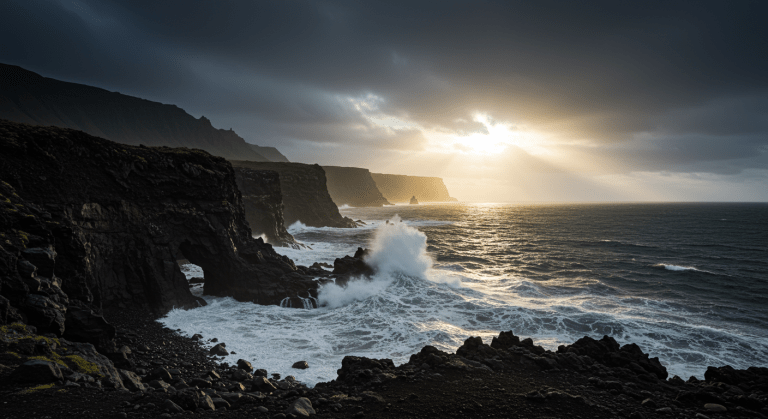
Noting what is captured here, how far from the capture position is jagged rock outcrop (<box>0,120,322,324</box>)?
40.3 feet

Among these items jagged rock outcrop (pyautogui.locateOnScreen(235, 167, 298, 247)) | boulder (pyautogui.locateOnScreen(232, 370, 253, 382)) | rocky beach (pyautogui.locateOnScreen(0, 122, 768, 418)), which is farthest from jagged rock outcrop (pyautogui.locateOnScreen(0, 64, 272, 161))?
boulder (pyautogui.locateOnScreen(232, 370, 253, 382))

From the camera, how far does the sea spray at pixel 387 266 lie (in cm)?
2539

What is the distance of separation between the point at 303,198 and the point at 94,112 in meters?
158

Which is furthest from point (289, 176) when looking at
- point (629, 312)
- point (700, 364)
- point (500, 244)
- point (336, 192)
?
point (336, 192)

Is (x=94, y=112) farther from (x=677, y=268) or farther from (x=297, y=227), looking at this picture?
(x=677, y=268)

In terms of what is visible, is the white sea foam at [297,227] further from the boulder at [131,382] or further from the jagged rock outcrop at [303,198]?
the boulder at [131,382]

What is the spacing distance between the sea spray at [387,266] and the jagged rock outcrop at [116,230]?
221 cm

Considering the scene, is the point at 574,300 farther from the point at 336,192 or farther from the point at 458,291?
the point at 336,192

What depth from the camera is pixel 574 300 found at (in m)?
26.0

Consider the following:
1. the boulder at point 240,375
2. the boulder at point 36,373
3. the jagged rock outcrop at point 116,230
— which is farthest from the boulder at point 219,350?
the boulder at point 36,373

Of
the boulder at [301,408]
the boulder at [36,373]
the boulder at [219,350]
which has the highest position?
Answer: the boulder at [36,373]

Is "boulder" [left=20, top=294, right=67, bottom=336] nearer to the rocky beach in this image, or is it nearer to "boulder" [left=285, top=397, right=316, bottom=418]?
the rocky beach

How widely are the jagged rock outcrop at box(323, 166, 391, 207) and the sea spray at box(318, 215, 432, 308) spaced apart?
142 meters

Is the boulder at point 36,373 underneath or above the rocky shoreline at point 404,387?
above
